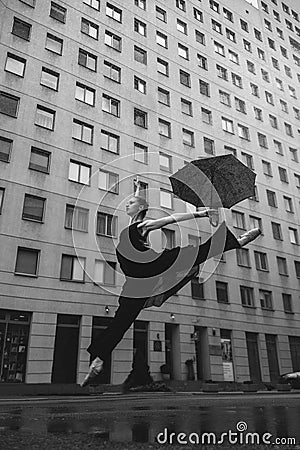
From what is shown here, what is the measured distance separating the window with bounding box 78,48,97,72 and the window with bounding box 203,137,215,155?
10.7 m

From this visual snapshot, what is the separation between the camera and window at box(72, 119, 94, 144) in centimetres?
2545

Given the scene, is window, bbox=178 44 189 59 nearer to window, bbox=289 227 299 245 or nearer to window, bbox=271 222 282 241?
window, bbox=271 222 282 241

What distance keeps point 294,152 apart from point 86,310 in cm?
2944

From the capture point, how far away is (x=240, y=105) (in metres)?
37.7

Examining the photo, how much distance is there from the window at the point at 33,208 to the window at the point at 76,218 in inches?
61.6

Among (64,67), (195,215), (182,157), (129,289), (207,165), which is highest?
(64,67)

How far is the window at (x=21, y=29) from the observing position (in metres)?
24.9

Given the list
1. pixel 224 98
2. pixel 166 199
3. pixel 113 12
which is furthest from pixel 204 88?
pixel 166 199

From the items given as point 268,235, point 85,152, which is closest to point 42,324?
point 85,152

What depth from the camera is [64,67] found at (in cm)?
2630

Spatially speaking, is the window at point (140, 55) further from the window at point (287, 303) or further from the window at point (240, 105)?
the window at point (287, 303)

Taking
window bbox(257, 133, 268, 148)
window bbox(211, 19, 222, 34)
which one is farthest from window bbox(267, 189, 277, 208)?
window bbox(211, 19, 222, 34)

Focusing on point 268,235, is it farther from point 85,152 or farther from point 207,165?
point 207,165

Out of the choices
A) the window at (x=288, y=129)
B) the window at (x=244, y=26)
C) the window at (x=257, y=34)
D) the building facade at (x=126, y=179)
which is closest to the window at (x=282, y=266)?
the building facade at (x=126, y=179)
